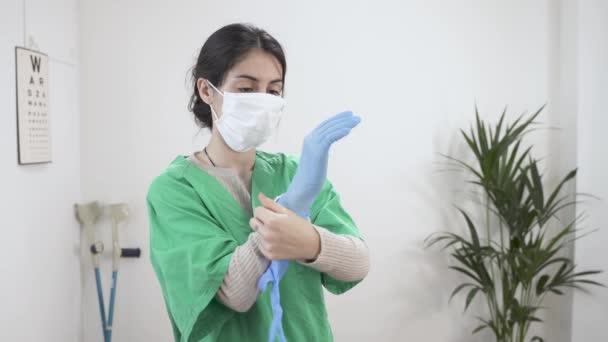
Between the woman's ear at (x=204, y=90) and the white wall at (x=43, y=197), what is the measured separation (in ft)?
3.78

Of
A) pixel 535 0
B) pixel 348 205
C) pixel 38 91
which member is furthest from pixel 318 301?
pixel 535 0

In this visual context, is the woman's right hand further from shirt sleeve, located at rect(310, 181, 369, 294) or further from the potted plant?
the potted plant

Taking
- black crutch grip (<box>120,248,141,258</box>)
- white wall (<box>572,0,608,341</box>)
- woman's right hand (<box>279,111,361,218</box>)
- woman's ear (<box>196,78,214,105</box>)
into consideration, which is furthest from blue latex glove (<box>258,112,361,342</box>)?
white wall (<box>572,0,608,341</box>)

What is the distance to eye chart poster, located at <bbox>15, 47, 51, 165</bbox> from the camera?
1.91 meters

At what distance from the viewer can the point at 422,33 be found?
96.5 inches

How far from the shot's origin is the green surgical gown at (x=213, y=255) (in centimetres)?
Result: 84

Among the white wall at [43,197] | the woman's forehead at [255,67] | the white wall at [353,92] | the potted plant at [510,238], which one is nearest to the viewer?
the woman's forehead at [255,67]

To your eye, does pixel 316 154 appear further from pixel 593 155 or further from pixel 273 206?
pixel 593 155

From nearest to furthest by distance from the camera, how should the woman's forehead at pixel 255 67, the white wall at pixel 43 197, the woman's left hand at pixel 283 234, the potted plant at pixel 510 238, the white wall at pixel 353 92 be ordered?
the woman's left hand at pixel 283 234 < the woman's forehead at pixel 255 67 < the white wall at pixel 43 197 < the potted plant at pixel 510 238 < the white wall at pixel 353 92

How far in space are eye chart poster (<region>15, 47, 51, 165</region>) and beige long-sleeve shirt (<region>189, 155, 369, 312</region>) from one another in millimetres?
1493

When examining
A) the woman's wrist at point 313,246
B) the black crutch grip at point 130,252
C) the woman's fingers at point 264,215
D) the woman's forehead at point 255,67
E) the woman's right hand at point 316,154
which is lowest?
the black crutch grip at point 130,252

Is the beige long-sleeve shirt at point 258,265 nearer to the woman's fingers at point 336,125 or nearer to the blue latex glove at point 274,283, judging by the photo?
the blue latex glove at point 274,283

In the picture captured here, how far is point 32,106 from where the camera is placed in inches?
78.9

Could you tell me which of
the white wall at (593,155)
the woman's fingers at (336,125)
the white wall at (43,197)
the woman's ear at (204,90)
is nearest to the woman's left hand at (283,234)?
the woman's fingers at (336,125)
